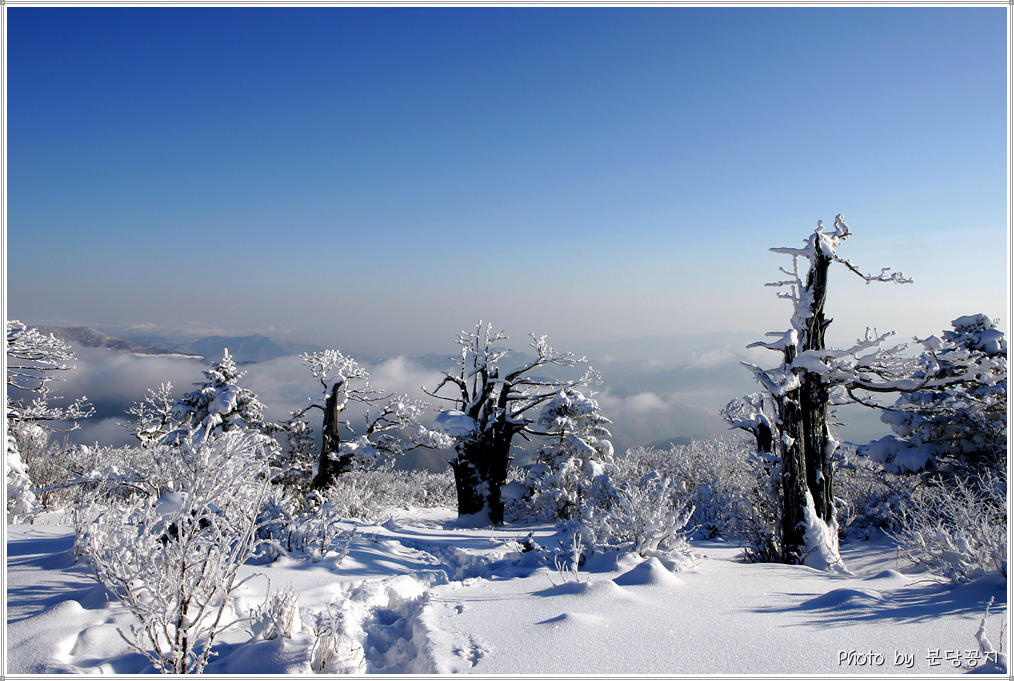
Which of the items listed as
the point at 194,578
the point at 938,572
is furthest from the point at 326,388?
the point at 938,572

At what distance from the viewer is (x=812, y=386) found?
340 inches

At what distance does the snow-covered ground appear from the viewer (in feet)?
11.4

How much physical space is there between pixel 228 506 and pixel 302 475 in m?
15.6

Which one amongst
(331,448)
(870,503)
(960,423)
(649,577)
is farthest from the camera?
(331,448)

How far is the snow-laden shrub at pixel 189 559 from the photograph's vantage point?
11.1ft

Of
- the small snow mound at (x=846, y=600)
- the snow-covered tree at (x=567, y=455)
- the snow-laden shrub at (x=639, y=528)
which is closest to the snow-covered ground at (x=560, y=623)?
the small snow mound at (x=846, y=600)

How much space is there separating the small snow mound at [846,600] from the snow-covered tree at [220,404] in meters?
15.6

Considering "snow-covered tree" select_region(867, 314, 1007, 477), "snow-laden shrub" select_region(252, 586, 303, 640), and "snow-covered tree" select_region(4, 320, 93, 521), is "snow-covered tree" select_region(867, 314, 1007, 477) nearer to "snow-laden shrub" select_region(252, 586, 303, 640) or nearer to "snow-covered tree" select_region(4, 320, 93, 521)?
"snow-laden shrub" select_region(252, 586, 303, 640)

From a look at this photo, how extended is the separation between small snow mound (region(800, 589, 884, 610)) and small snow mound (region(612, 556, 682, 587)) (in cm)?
130

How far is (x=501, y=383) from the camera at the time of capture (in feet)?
56.6

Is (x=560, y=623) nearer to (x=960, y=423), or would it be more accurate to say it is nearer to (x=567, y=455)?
(x=567, y=455)

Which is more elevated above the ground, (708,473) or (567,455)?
(567,455)

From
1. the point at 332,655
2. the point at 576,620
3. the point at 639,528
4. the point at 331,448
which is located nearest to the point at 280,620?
the point at 332,655

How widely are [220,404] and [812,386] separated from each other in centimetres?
1564
